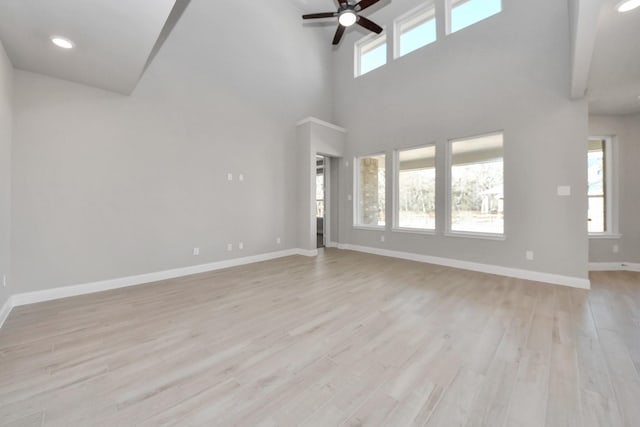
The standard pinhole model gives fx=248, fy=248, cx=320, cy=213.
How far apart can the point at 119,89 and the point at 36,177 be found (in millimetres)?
1476

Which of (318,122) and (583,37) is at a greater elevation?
(318,122)

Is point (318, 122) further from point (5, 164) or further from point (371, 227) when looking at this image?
point (5, 164)

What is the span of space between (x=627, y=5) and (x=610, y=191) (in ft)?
12.6

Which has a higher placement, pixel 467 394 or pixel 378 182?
pixel 378 182

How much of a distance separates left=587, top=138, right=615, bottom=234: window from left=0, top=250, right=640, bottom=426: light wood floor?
1818 millimetres

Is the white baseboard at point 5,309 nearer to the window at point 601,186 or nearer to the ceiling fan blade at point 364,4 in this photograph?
the ceiling fan blade at point 364,4

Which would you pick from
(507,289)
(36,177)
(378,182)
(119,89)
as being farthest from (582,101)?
(36,177)

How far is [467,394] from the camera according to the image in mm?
1488

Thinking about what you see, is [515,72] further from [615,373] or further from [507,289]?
[615,373]

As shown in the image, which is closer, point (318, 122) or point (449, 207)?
point (449, 207)

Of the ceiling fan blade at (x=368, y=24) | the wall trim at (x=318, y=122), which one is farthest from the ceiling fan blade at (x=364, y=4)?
the wall trim at (x=318, y=122)

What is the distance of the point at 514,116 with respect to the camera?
13.1 ft

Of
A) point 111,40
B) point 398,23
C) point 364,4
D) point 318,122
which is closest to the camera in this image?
point 111,40

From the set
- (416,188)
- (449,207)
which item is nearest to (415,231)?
(449,207)
